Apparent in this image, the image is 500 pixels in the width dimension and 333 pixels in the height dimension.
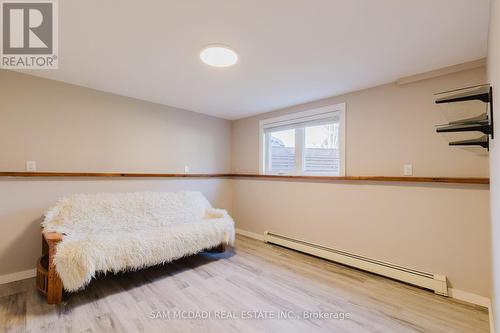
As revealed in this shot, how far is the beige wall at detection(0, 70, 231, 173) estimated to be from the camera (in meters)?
2.31

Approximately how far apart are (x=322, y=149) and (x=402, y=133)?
96cm

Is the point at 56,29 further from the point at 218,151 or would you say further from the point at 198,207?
the point at 218,151

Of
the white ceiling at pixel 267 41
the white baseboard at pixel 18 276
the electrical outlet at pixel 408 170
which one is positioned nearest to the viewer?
the white ceiling at pixel 267 41

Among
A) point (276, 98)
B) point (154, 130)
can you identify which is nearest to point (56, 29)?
point (154, 130)

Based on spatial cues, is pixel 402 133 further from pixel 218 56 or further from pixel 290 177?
pixel 218 56

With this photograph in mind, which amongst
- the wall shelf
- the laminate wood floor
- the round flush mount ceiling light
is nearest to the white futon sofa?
the laminate wood floor

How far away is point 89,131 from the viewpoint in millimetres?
2754

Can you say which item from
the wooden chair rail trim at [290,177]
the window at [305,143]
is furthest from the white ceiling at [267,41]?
the wooden chair rail trim at [290,177]

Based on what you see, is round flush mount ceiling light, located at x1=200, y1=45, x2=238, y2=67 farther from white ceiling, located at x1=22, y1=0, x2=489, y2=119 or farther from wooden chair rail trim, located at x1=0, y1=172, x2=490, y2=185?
wooden chair rail trim, located at x1=0, y1=172, x2=490, y2=185

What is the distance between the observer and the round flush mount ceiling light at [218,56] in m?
1.90

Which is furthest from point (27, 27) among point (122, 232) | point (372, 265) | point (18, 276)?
point (372, 265)

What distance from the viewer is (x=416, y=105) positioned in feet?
7.57

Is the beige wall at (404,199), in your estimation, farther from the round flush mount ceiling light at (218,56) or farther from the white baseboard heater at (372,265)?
the round flush mount ceiling light at (218,56)

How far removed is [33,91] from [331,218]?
355cm
